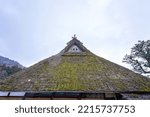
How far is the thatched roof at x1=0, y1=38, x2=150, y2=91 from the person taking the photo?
1509 cm

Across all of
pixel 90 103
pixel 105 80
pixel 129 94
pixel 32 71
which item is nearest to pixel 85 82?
pixel 105 80

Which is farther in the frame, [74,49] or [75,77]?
[74,49]

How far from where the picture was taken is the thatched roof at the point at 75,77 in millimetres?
15086

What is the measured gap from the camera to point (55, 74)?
1642cm

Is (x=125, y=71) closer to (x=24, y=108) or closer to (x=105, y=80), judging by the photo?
(x=105, y=80)

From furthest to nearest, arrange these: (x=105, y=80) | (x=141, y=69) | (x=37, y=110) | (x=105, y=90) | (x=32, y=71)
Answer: (x=141, y=69) → (x=32, y=71) → (x=105, y=80) → (x=105, y=90) → (x=37, y=110)

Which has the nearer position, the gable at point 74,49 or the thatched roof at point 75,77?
the thatched roof at point 75,77

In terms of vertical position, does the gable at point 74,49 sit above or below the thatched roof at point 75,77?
above

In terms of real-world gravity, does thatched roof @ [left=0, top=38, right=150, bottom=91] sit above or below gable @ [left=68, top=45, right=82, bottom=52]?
below

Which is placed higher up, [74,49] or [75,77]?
[74,49]

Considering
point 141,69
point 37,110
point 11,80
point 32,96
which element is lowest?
point 37,110

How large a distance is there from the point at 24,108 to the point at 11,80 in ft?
31.9

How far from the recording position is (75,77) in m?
16.0

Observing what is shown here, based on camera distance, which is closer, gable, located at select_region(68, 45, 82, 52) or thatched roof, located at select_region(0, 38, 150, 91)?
thatched roof, located at select_region(0, 38, 150, 91)
